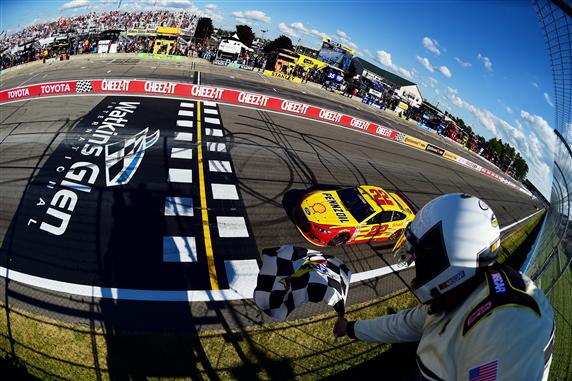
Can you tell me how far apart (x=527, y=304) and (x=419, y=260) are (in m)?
0.58

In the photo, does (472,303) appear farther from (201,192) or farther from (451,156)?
(451,156)

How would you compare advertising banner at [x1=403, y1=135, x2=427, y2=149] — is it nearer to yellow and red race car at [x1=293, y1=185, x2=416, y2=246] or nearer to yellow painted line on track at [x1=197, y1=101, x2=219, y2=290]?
yellow and red race car at [x1=293, y1=185, x2=416, y2=246]

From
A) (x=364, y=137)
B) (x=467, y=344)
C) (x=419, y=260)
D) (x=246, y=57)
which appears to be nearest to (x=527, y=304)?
(x=467, y=344)

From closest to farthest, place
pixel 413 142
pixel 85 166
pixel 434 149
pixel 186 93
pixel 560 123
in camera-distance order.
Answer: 1. pixel 560 123
2. pixel 85 166
3. pixel 186 93
4. pixel 413 142
5. pixel 434 149

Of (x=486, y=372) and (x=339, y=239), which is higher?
(x=486, y=372)

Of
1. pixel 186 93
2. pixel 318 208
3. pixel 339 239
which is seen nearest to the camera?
pixel 339 239

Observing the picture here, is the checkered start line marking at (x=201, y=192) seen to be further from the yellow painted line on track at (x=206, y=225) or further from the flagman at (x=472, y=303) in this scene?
the flagman at (x=472, y=303)

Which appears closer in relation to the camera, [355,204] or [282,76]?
[355,204]

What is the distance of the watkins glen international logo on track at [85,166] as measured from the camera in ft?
26.1

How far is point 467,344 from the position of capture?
1.43 meters

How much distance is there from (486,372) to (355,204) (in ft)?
25.0

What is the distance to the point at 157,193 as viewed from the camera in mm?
9242

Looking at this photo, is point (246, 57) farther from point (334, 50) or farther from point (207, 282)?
point (207, 282)

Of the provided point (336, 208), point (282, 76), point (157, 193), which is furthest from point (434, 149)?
point (157, 193)
